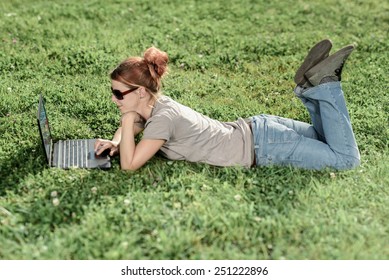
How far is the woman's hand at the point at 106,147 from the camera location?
493cm

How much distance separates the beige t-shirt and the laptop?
0.59 metres

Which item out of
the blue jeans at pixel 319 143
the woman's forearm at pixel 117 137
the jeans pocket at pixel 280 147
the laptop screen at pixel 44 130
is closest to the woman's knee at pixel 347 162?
the blue jeans at pixel 319 143

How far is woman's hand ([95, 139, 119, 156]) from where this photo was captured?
493cm

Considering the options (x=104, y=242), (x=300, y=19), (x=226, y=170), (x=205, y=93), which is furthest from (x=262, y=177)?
(x=300, y=19)

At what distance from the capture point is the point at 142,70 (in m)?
4.57

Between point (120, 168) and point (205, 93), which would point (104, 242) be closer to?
point (120, 168)

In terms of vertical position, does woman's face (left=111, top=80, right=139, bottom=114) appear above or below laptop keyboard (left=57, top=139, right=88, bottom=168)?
above

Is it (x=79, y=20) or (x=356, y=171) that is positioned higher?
(x=79, y=20)

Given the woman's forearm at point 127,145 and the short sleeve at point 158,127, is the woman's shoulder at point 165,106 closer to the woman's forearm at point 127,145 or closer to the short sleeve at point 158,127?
the short sleeve at point 158,127

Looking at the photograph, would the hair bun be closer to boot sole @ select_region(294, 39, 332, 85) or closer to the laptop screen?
the laptop screen

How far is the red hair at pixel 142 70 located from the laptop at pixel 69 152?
737 mm

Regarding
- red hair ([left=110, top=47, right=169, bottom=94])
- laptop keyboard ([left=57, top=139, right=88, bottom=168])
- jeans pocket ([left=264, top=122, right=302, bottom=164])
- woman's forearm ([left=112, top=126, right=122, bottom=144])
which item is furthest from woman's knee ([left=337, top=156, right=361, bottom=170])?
laptop keyboard ([left=57, top=139, right=88, bottom=168])

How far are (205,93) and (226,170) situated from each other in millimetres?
2042

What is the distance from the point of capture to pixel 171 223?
3.95m
